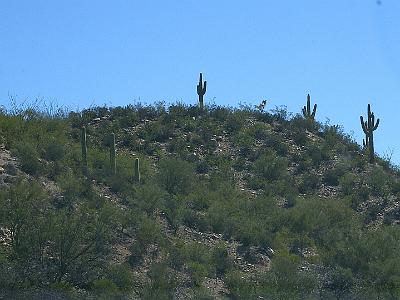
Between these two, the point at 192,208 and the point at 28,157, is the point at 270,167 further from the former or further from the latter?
the point at 28,157

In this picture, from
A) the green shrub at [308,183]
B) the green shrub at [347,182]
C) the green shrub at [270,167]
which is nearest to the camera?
the green shrub at [347,182]

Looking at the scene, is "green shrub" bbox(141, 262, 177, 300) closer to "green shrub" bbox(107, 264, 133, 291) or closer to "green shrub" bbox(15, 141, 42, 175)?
"green shrub" bbox(107, 264, 133, 291)

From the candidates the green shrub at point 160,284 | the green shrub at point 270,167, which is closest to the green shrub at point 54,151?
the green shrub at point 160,284

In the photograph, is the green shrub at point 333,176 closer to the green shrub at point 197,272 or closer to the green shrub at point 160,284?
the green shrub at point 197,272

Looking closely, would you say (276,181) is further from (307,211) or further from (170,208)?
(170,208)

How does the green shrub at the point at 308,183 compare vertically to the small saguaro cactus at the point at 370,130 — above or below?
below

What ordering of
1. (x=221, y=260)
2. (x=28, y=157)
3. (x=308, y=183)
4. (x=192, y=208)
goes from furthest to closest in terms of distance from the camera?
(x=308, y=183), (x=192, y=208), (x=28, y=157), (x=221, y=260)

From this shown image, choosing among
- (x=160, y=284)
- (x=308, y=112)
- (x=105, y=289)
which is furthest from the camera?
(x=308, y=112)

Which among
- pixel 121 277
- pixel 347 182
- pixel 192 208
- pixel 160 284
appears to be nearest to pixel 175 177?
pixel 192 208

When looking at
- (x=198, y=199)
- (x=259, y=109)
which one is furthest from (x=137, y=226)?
(x=259, y=109)

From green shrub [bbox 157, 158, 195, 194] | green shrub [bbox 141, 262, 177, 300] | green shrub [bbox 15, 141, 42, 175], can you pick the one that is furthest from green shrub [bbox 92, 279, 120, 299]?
green shrub [bbox 157, 158, 195, 194]

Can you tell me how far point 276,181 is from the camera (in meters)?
41.1

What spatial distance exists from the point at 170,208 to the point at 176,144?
8687 mm

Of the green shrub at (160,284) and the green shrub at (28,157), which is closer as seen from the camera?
the green shrub at (160,284)
